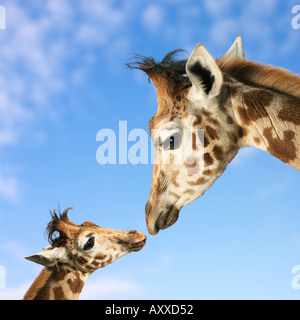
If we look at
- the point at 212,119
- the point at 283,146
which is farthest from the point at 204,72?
the point at 283,146

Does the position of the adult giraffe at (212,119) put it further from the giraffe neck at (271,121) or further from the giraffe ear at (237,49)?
the giraffe ear at (237,49)

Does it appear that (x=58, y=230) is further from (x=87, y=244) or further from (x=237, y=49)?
(x=237, y=49)

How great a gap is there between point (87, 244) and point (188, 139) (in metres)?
4.33

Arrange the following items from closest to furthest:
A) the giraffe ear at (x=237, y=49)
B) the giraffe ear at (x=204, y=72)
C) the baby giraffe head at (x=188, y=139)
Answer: the giraffe ear at (x=204, y=72), the baby giraffe head at (x=188, y=139), the giraffe ear at (x=237, y=49)

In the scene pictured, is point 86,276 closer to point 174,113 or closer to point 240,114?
point 174,113

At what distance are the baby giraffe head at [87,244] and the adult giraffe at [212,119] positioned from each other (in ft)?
10.7

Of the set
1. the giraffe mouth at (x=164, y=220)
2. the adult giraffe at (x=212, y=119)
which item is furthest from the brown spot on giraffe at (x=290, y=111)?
the giraffe mouth at (x=164, y=220)

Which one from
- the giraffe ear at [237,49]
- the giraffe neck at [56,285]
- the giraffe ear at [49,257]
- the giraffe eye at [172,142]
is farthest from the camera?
the giraffe neck at [56,285]

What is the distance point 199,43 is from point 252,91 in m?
1.06

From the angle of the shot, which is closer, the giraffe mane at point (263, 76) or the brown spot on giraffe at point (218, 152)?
the giraffe mane at point (263, 76)

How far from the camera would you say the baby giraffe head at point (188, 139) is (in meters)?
4.81
